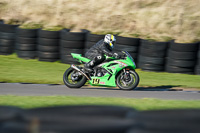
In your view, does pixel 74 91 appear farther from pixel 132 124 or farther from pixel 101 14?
pixel 101 14

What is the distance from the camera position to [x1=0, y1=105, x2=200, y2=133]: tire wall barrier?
2451mm

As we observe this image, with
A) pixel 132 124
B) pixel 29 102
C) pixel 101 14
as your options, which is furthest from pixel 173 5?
pixel 132 124

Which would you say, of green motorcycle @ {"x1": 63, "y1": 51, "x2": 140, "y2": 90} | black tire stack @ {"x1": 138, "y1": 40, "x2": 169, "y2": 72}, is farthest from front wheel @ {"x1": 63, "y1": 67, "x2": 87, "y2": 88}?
black tire stack @ {"x1": 138, "y1": 40, "x2": 169, "y2": 72}

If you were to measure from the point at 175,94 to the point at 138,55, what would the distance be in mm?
3822

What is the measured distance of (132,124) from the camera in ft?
8.26

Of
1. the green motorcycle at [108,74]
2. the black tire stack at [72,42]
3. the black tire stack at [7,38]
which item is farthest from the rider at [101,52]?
the black tire stack at [7,38]

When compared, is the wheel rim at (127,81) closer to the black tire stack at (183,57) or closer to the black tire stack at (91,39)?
the black tire stack at (183,57)

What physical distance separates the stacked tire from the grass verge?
0.30 meters

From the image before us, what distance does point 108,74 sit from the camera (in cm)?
869

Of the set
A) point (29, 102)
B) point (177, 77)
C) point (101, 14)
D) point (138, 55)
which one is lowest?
point (29, 102)

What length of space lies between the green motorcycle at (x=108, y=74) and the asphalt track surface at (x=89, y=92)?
229mm

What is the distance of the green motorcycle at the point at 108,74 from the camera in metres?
8.59

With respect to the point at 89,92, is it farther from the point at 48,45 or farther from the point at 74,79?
the point at 48,45

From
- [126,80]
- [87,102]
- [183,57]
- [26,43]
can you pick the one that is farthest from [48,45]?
[87,102]
